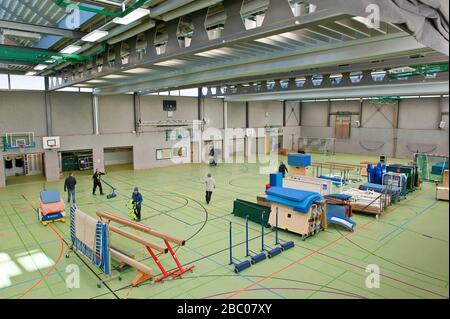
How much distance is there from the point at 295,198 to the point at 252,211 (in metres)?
2.54

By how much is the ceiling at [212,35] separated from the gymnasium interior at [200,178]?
0.17 feet

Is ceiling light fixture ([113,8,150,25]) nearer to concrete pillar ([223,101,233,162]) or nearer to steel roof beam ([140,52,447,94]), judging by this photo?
steel roof beam ([140,52,447,94])

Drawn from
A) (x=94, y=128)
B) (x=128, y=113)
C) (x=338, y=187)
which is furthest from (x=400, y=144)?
(x=94, y=128)

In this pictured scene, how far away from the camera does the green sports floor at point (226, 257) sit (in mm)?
7719

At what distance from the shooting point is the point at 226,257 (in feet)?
31.3

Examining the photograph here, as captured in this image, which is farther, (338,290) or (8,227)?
(8,227)

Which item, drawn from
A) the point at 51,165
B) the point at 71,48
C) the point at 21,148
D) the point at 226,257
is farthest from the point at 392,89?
the point at 21,148

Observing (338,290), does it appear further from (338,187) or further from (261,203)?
(338,187)

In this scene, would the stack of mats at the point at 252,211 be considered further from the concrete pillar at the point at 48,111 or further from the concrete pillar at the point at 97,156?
the concrete pillar at the point at 48,111

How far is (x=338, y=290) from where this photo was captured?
7.73 m

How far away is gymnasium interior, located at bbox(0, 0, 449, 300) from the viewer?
7.43 m

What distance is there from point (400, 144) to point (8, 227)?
3413 cm

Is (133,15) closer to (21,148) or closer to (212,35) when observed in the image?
(212,35)

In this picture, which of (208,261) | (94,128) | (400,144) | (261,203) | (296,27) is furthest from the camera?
(400,144)
